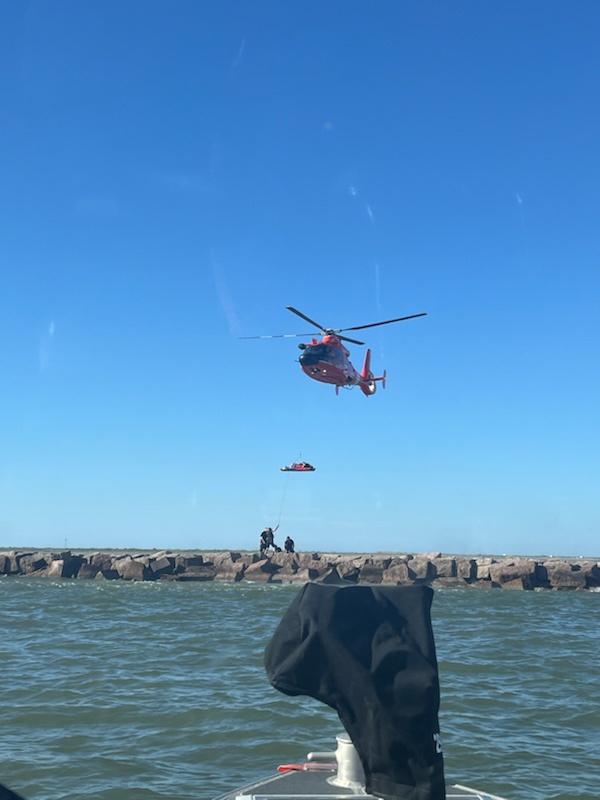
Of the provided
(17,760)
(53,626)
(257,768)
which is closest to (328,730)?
(257,768)

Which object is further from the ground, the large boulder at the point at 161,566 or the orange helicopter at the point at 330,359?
the orange helicopter at the point at 330,359

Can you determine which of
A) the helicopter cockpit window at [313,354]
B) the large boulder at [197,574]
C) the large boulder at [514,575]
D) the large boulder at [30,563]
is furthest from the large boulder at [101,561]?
the large boulder at [514,575]

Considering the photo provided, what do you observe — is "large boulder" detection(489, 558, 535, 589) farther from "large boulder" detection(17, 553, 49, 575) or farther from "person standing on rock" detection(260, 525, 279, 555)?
"large boulder" detection(17, 553, 49, 575)

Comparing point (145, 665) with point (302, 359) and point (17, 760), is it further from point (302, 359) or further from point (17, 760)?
point (302, 359)

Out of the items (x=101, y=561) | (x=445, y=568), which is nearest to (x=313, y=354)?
(x=445, y=568)

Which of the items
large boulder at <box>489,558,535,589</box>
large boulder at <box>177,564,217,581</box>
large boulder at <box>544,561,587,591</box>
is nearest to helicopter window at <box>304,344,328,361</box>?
large boulder at <box>177,564,217,581</box>

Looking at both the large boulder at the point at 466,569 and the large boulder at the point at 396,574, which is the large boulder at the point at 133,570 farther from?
the large boulder at the point at 466,569
